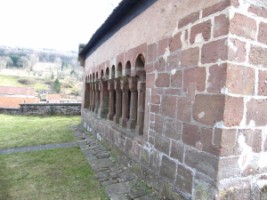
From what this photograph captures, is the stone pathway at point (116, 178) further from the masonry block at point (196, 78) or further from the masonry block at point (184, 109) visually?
the masonry block at point (196, 78)

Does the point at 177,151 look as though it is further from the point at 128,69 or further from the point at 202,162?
the point at 128,69

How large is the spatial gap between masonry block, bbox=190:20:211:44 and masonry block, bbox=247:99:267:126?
68cm

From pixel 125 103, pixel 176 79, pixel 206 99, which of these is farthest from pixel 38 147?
pixel 206 99

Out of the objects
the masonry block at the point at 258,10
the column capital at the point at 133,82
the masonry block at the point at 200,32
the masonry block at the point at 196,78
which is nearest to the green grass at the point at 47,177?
the column capital at the point at 133,82

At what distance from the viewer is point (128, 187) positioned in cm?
290

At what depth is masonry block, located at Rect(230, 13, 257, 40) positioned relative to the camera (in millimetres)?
1759

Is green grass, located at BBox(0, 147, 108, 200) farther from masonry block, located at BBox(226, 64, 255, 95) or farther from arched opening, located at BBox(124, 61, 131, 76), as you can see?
masonry block, located at BBox(226, 64, 255, 95)

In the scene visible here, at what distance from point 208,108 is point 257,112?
0.46 meters

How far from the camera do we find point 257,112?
197 centimetres

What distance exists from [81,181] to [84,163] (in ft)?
2.47

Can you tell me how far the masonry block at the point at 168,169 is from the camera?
2.40 metres

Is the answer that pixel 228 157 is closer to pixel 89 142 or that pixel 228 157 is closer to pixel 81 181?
pixel 81 181

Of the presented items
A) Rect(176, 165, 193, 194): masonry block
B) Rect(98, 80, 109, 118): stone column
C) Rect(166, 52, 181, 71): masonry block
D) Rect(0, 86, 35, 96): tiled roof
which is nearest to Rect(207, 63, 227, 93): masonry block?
Rect(166, 52, 181, 71): masonry block

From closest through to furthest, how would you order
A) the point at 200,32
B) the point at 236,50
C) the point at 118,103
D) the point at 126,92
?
the point at 236,50 → the point at 200,32 → the point at 126,92 → the point at 118,103
